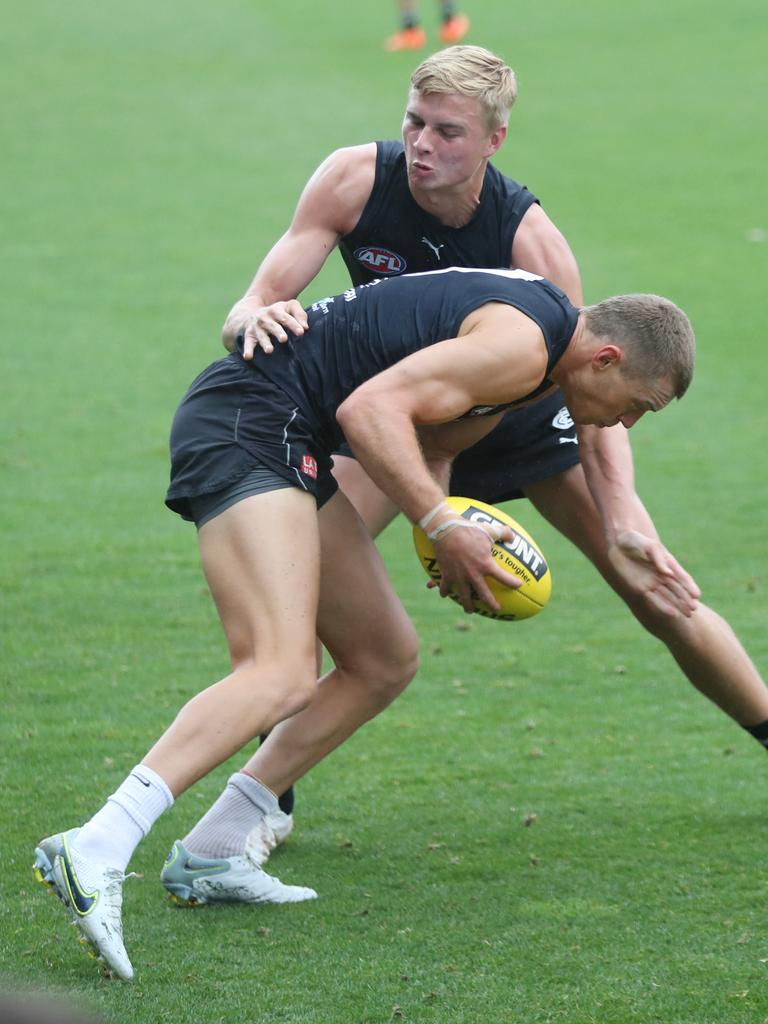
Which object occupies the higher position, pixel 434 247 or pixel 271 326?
pixel 434 247

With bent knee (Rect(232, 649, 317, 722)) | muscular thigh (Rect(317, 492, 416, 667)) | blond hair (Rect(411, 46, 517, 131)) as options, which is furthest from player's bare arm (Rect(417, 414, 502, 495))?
blond hair (Rect(411, 46, 517, 131))

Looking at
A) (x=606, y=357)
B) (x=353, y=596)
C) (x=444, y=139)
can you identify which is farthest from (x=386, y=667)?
(x=444, y=139)

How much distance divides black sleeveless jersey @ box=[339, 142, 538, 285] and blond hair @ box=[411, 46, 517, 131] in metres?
0.28

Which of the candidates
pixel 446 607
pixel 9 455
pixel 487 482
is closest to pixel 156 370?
pixel 9 455

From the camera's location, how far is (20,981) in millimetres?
3969

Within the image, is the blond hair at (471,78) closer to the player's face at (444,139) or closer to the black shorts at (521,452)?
the player's face at (444,139)

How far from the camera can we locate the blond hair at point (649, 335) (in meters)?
4.40

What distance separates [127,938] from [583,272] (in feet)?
38.0

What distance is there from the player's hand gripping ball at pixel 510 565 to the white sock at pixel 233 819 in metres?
0.92

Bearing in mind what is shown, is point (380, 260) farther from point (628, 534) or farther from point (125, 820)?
point (125, 820)

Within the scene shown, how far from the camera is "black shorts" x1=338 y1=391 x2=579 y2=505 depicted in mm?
5262

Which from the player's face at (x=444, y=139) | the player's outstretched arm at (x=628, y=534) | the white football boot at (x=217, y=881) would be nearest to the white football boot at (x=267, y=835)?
the white football boot at (x=217, y=881)

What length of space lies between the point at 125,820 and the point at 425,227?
218cm

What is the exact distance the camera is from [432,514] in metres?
4.18
